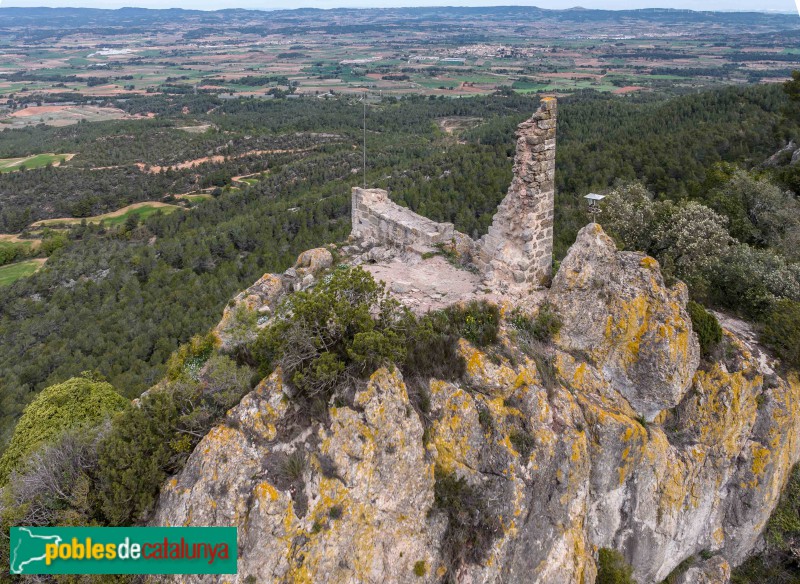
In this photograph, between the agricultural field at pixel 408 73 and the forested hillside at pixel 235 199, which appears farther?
the agricultural field at pixel 408 73

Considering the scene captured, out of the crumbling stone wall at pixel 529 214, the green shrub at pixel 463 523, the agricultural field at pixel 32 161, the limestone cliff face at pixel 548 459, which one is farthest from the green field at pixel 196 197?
the green shrub at pixel 463 523

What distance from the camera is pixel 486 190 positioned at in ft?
144

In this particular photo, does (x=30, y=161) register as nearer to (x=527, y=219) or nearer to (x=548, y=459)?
(x=527, y=219)

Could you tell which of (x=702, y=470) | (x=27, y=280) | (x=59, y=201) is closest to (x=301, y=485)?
(x=702, y=470)

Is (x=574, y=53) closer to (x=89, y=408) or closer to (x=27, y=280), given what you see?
(x=27, y=280)

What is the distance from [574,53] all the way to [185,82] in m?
123

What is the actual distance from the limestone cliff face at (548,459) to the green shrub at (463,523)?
0.15 meters

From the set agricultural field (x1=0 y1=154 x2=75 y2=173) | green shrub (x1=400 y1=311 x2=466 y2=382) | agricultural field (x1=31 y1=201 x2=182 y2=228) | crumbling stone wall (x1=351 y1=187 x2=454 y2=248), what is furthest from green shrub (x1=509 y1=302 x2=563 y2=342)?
agricultural field (x1=0 y1=154 x2=75 y2=173)

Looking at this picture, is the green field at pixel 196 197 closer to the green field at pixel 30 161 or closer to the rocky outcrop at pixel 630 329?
the green field at pixel 30 161

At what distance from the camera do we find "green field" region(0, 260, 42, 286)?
4962 cm

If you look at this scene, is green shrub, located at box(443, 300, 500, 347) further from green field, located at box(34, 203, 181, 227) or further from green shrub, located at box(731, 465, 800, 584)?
green field, located at box(34, 203, 181, 227)

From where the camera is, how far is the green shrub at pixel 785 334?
50.5ft

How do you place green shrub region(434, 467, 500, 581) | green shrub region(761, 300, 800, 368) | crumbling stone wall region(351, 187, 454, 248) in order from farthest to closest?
crumbling stone wall region(351, 187, 454, 248)
green shrub region(761, 300, 800, 368)
green shrub region(434, 467, 500, 581)

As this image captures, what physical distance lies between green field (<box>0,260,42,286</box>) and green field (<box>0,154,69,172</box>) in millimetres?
33844
